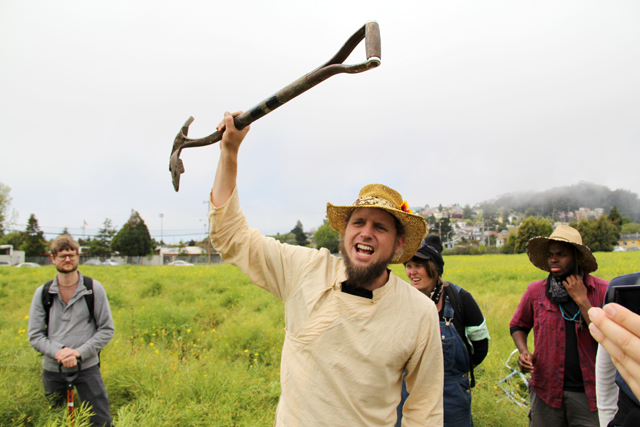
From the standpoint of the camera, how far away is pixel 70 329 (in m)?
3.53

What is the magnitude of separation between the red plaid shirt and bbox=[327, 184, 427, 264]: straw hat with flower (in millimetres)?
1562

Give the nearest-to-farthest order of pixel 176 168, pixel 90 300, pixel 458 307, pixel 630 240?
1. pixel 176 168
2. pixel 458 307
3. pixel 90 300
4. pixel 630 240

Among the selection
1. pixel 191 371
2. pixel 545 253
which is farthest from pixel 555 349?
pixel 191 371

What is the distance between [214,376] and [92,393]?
1337 mm

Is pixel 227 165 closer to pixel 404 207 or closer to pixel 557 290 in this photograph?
pixel 404 207

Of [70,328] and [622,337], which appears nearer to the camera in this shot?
[622,337]

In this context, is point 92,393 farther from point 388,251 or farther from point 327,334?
point 388,251

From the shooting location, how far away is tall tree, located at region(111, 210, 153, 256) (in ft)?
219

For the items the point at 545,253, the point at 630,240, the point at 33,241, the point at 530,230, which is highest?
the point at 545,253

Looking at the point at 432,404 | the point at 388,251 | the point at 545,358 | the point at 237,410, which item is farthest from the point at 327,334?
the point at 237,410

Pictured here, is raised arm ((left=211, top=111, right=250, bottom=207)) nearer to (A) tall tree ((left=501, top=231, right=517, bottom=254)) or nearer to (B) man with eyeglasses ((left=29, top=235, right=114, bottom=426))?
(B) man with eyeglasses ((left=29, top=235, right=114, bottom=426))

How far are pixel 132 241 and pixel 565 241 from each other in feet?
244

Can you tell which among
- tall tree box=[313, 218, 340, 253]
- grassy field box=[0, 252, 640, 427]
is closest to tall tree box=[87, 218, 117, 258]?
tall tree box=[313, 218, 340, 253]

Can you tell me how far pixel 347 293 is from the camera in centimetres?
178
